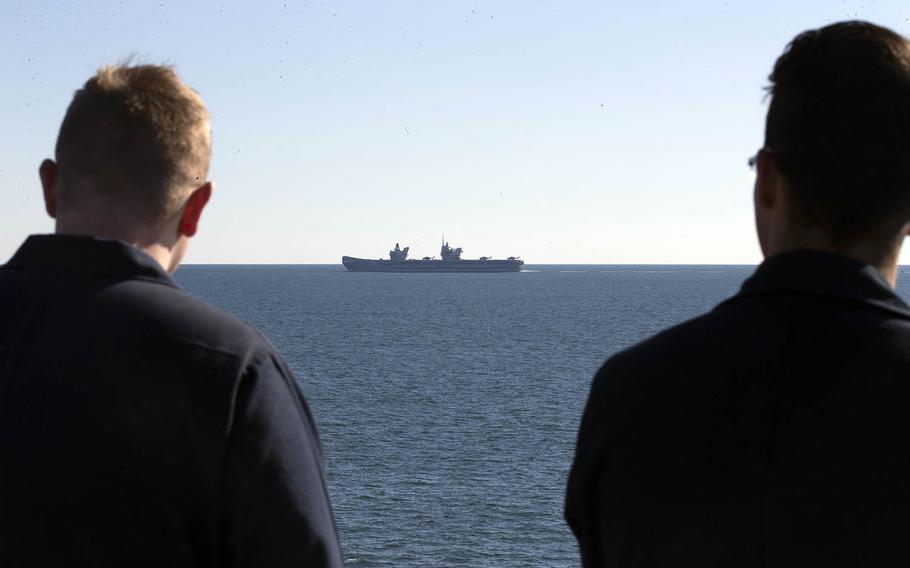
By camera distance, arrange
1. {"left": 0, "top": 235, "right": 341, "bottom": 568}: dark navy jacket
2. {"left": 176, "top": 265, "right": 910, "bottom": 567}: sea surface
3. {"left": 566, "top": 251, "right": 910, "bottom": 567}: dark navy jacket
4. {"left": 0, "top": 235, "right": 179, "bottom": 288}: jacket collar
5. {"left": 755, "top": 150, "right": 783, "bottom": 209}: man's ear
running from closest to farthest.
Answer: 1. {"left": 566, "top": 251, "right": 910, "bottom": 567}: dark navy jacket
2. {"left": 755, "top": 150, "right": 783, "bottom": 209}: man's ear
3. {"left": 0, "top": 235, "right": 341, "bottom": 568}: dark navy jacket
4. {"left": 0, "top": 235, "right": 179, "bottom": 288}: jacket collar
5. {"left": 176, "top": 265, "right": 910, "bottom": 567}: sea surface

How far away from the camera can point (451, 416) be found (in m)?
49.7

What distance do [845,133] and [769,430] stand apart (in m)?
0.44

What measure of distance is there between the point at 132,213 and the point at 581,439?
33.9 inches

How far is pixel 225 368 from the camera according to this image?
6.25 feet

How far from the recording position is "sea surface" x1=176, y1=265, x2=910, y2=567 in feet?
103

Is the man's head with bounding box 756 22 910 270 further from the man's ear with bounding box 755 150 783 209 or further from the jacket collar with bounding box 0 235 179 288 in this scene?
the jacket collar with bounding box 0 235 179 288

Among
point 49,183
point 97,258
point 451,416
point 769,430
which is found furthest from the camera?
point 451,416

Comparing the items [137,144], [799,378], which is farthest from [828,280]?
[137,144]

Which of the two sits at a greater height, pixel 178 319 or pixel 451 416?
pixel 178 319

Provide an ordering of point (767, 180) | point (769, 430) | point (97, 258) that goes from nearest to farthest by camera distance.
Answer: point (769, 430), point (767, 180), point (97, 258)

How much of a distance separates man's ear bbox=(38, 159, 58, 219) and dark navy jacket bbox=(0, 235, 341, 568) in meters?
0.27

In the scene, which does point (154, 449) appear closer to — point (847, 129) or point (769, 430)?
point (769, 430)

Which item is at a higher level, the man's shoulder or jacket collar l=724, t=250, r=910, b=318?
jacket collar l=724, t=250, r=910, b=318

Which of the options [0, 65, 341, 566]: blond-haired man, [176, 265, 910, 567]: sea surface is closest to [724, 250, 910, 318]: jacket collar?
[0, 65, 341, 566]: blond-haired man
